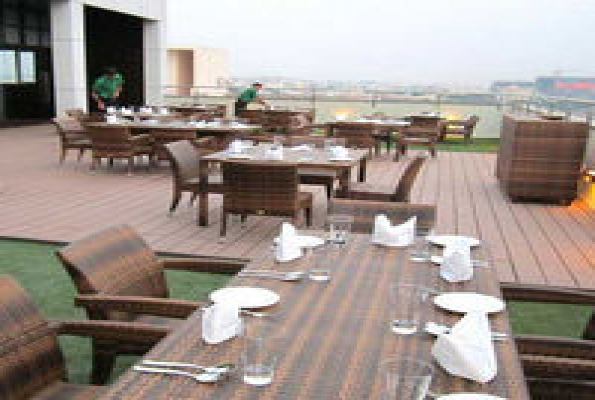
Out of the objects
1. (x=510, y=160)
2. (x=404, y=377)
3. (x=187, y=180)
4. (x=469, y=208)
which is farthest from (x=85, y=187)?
(x=404, y=377)

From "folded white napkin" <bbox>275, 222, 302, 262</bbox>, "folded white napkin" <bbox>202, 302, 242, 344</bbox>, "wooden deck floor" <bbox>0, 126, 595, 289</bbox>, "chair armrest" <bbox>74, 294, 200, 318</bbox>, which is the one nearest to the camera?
"folded white napkin" <bbox>202, 302, 242, 344</bbox>

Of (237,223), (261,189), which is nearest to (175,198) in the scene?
(237,223)

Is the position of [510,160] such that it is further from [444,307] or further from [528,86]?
[528,86]

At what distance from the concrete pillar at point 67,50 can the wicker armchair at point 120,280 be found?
12057mm

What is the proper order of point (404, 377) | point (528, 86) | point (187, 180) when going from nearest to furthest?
point (404, 377), point (187, 180), point (528, 86)

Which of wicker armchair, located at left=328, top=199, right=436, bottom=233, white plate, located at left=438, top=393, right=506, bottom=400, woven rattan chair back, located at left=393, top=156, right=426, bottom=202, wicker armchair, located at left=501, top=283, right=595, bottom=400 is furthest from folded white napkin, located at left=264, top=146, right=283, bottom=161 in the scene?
white plate, located at left=438, top=393, right=506, bottom=400

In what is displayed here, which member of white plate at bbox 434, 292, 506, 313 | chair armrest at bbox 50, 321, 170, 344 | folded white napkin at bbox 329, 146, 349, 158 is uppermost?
folded white napkin at bbox 329, 146, 349, 158

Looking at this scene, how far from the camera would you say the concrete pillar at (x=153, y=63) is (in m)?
18.0

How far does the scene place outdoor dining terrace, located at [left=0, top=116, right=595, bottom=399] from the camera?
5.37 feet

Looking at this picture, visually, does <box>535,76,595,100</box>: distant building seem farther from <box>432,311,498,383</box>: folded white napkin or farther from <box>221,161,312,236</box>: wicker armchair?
<box>432,311,498,383</box>: folded white napkin

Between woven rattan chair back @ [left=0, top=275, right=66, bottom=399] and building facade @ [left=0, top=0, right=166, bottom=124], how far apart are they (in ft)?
42.0

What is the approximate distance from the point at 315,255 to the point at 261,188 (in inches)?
99.2

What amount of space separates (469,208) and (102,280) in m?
5.40

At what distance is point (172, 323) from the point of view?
2.68 m
